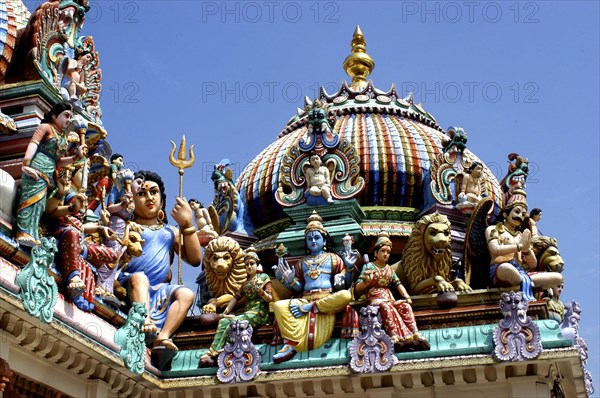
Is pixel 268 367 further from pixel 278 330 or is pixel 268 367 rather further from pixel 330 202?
pixel 330 202

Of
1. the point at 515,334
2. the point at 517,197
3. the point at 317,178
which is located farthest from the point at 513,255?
the point at 317,178

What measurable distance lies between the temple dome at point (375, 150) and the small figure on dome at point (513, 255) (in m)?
5.21

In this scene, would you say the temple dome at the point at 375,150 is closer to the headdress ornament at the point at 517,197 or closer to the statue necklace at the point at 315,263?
the headdress ornament at the point at 517,197

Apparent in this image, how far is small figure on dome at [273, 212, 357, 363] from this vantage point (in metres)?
19.6

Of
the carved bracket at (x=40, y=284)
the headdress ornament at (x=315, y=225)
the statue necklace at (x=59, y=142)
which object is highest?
the headdress ornament at (x=315, y=225)

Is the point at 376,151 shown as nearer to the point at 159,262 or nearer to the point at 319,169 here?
the point at 319,169

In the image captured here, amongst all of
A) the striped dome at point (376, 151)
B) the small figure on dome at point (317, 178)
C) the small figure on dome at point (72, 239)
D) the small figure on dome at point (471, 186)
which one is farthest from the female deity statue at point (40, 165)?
the striped dome at point (376, 151)

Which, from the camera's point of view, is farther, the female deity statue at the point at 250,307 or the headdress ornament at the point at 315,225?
the headdress ornament at the point at 315,225

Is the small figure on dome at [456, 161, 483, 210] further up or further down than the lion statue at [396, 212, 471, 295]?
further up

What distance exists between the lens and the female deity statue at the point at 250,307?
65.6 feet

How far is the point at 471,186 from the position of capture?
966 inches

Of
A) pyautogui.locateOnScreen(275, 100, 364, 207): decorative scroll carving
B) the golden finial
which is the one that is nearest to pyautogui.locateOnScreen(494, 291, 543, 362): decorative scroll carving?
pyautogui.locateOnScreen(275, 100, 364, 207): decorative scroll carving

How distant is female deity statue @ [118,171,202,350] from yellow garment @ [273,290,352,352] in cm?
181

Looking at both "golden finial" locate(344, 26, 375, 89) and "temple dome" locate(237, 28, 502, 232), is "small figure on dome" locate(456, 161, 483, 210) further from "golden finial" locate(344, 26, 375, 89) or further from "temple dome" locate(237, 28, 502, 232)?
"golden finial" locate(344, 26, 375, 89)
